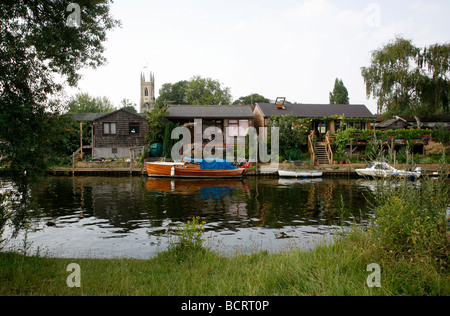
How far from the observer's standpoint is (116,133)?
38.4 metres

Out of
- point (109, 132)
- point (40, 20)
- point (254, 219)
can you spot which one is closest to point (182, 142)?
point (109, 132)

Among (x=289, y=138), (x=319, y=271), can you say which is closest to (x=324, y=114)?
(x=289, y=138)

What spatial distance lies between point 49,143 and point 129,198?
12.5m

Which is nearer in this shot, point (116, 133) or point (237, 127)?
point (116, 133)

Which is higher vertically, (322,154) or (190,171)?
(322,154)

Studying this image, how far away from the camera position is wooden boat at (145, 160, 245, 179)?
29.5 m

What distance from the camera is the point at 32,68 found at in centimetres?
745

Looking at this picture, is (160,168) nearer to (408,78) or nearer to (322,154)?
(322,154)

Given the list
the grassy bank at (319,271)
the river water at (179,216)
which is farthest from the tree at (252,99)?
the grassy bank at (319,271)

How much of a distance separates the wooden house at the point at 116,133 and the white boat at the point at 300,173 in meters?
18.6

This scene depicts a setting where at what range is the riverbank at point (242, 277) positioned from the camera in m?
4.45

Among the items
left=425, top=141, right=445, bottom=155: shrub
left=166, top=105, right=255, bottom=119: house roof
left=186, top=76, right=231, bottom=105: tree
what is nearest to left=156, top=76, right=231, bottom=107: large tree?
left=186, top=76, right=231, bottom=105: tree

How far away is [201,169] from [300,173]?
374 inches
